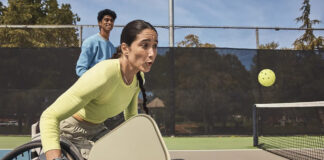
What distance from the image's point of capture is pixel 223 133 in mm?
7941

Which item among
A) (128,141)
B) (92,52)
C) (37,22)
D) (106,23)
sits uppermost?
(37,22)

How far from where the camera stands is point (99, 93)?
1418mm

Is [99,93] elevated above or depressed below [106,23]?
below

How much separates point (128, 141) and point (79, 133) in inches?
24.2

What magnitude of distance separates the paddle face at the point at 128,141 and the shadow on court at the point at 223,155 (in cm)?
405

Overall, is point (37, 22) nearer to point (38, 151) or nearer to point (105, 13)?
point (105, 13)

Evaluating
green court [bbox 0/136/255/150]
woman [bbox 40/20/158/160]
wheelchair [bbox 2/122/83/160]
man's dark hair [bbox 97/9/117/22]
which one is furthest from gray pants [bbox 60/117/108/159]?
green court [bbox 0/136/255/150]

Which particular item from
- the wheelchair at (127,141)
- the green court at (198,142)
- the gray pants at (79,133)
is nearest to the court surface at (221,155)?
the green court at (198,142)

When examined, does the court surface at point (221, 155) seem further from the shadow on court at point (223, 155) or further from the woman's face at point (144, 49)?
the woman's face at point (144, 49)

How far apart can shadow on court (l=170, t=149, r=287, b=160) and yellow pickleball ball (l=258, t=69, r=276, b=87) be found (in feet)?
9.36

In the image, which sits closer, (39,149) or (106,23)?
(39,149)

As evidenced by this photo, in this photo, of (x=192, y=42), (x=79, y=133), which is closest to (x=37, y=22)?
(x=192, y=42)

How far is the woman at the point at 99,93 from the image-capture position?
1293 mm

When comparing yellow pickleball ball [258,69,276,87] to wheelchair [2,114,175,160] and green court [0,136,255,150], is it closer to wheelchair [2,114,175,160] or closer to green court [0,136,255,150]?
green court [0,136,255,150]
